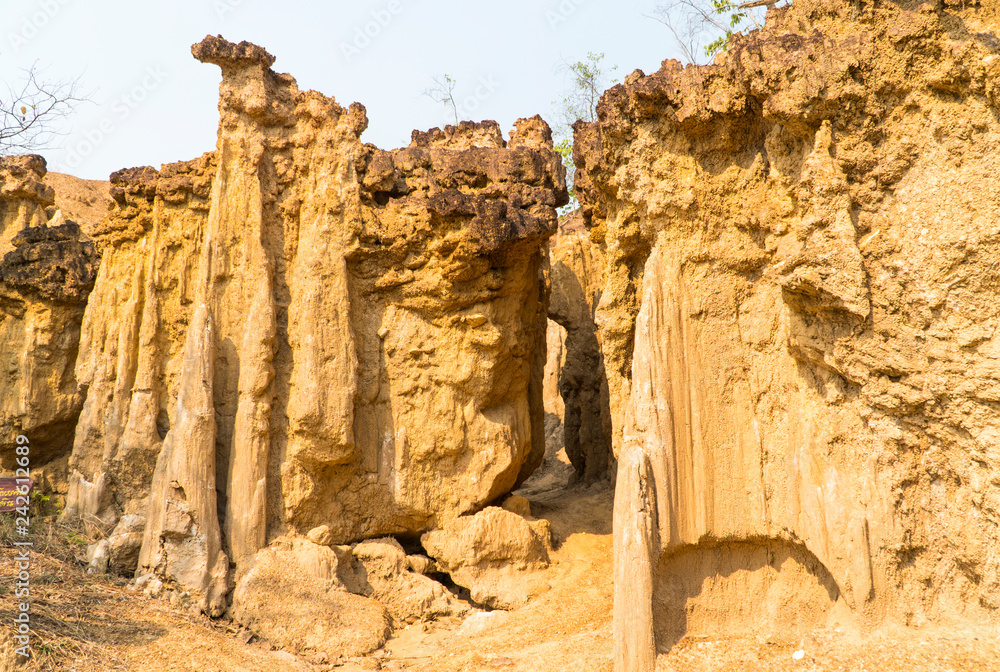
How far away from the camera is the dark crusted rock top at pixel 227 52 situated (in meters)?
8.57

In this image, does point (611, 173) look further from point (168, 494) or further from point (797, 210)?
point (168, 494)

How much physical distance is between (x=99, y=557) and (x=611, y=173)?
268 inches

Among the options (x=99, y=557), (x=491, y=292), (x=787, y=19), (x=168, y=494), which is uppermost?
(x=787, y=19)

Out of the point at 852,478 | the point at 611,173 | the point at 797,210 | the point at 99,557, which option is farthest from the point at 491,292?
the point at 99,557

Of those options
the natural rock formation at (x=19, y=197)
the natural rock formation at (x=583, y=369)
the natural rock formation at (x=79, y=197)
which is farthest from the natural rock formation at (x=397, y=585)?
the natural rock formation at (x=79, y=197)

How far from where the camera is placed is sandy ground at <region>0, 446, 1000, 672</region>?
17.8 ft

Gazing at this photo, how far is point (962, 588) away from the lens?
5.38 meters

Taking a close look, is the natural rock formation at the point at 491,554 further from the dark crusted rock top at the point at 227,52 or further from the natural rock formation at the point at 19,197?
the natural rock formation at the point at 19,197

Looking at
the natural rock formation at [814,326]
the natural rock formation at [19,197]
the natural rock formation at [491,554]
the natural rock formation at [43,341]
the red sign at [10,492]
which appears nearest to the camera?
the natural rock formation at [814,326]

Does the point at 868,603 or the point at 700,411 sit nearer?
the point at 868,603

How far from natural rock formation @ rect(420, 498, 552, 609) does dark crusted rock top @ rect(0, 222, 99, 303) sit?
621 centimetres

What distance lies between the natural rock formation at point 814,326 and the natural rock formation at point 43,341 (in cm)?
808

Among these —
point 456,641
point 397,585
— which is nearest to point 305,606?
point 397,585

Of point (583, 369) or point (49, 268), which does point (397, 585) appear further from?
point (49, 268)
